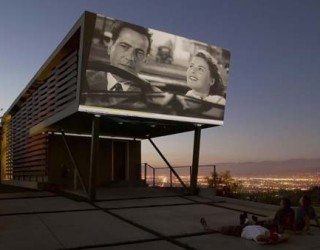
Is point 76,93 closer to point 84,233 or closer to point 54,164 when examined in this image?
point 84,233

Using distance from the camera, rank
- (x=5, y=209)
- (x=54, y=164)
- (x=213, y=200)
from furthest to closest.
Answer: (x=54, y=164), (x=213, y=200), (x=5, y=209)

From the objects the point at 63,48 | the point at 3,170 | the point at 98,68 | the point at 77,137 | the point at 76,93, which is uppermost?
the point at 63,48

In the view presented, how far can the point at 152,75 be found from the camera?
656 inches

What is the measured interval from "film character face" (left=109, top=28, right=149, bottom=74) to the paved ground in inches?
231

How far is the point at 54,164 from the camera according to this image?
75.9 feet

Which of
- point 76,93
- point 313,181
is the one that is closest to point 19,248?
point 76,93

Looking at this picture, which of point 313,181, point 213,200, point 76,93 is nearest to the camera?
point 76,93

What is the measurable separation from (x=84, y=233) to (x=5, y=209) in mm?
5227

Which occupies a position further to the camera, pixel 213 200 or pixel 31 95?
pixel 31 95

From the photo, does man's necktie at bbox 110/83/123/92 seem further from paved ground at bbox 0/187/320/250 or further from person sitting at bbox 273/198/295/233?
person sitting at bbox 273/198/295/233

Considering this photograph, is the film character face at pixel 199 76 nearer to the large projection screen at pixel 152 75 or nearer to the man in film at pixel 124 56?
the large projection screen at pixel 152 75

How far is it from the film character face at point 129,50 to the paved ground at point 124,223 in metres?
5.86

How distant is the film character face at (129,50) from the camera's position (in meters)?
15.3

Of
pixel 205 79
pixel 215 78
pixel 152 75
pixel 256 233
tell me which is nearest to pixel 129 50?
pixel 152 75
